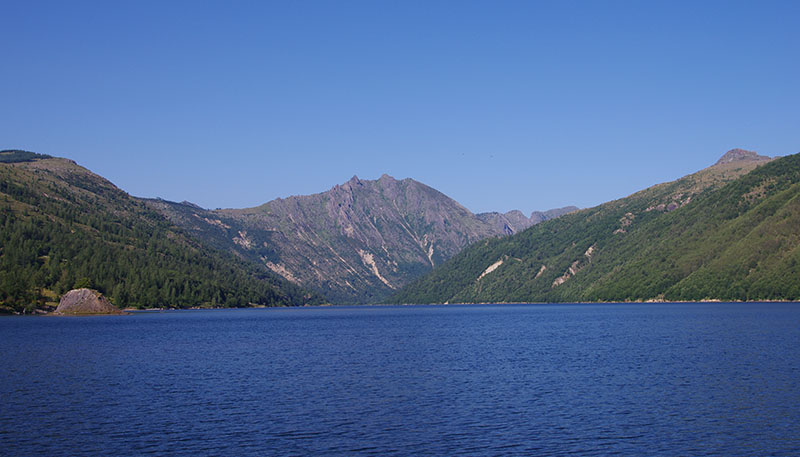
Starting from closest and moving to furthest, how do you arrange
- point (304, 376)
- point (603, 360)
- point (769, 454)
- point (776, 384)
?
point (769, 454), point (776, 384), point (304, 376), point (603, 360)

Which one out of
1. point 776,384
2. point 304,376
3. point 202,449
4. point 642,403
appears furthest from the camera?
point 304,376

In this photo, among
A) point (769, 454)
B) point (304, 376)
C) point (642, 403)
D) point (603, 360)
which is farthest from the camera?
point (603, 360)

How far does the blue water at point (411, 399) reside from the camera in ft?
152

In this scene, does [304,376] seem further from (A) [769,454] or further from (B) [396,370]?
(A) [769,454]

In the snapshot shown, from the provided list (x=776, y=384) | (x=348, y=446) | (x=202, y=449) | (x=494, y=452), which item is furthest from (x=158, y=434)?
(x=776, y=384)

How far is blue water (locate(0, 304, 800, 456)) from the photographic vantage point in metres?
46.3

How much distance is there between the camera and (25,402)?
61.2m

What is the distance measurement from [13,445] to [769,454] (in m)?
48.5

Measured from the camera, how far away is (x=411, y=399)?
63.4m

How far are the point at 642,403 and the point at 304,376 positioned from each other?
3850 centimetres

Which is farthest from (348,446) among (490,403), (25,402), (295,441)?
(25,402)

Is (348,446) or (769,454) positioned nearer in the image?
(769,454)

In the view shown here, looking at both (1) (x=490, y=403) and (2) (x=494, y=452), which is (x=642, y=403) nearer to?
(1) (x=490, y=403)

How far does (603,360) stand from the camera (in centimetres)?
8981
